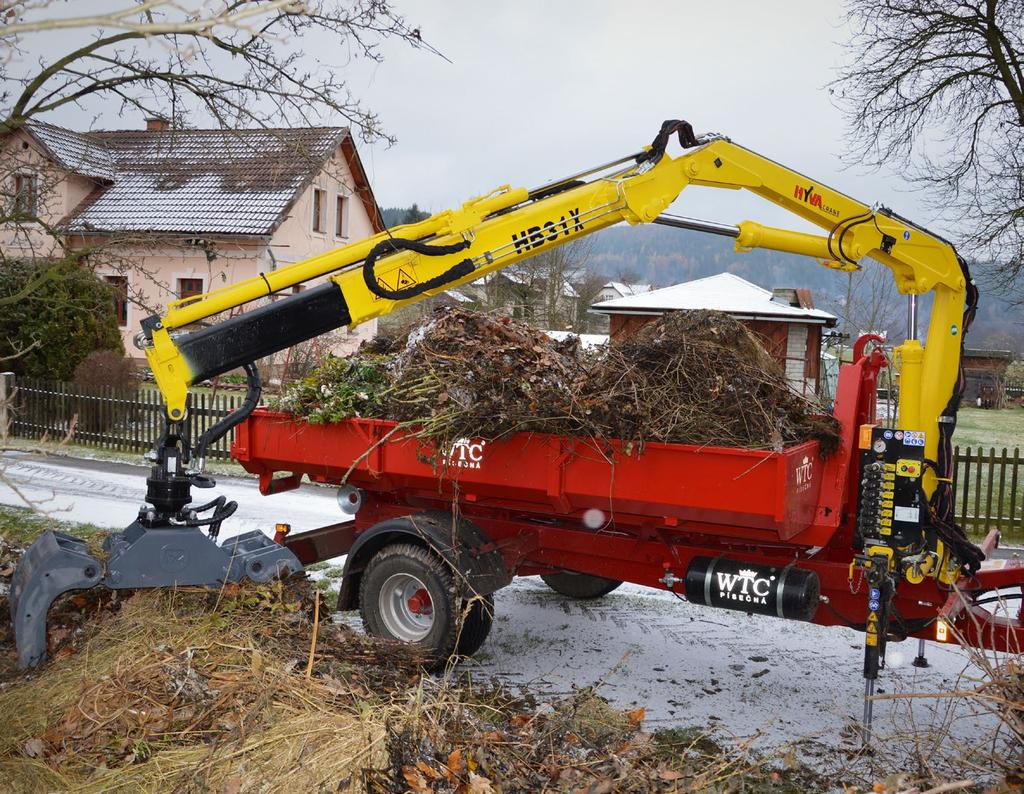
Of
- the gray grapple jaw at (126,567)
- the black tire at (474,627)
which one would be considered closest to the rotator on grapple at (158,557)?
the gray grapple jaw at (126,567)

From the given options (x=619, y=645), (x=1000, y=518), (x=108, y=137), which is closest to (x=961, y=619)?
(x=619, y=645)

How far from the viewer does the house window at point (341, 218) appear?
30078mm

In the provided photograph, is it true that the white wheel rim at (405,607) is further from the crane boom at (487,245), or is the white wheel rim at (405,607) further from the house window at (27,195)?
the house window at (27,195)

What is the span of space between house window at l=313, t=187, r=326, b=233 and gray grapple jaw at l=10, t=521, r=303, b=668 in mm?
23869

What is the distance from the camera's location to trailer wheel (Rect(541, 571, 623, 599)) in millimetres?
7742

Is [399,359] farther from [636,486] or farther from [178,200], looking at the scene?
[178,200]

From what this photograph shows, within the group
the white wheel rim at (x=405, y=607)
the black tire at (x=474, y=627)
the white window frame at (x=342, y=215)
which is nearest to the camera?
the black tire at (x=474, y=627)

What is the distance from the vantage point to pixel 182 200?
1035 inches

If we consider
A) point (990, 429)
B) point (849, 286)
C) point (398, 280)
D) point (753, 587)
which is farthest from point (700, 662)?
point (990, 429)

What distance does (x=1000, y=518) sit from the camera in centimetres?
1120

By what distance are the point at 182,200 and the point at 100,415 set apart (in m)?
12.1

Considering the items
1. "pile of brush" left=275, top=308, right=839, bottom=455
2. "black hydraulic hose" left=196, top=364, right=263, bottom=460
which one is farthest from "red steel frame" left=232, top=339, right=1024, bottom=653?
"black hydraulic hose" left=196, top=364, right=263, bottom=460

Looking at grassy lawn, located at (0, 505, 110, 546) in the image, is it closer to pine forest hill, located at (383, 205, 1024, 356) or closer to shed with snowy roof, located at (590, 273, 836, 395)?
pine forest hill, located at (383, 205, 1024, 356)

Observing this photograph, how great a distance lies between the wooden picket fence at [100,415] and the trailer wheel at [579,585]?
8.64m
